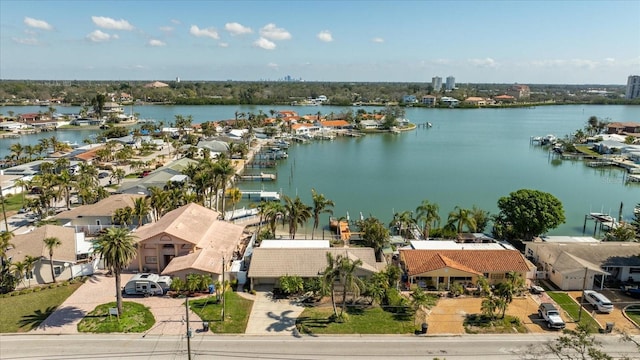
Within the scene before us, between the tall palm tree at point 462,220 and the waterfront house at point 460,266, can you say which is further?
the tall palm tree at point 462,220

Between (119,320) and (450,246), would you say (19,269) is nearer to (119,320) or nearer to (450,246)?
(119,320)

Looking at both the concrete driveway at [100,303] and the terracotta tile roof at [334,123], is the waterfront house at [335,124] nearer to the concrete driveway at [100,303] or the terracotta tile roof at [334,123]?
the terracotta tile roof at [334,123]

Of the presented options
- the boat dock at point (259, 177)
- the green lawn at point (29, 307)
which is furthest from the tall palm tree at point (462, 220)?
the boat dock at point (259, 177)

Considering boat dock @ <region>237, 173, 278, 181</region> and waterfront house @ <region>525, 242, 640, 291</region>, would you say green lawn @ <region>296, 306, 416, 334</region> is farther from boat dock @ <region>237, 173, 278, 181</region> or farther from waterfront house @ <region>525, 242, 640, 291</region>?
boat dock @ <region>237, 173, 278, 181</region>

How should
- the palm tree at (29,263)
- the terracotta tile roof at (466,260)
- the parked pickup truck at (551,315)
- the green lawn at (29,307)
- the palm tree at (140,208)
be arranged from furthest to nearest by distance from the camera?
the palm tree at (140,208)
the terracotta tile roof at (466,260)
the palm tree at (29,263)
the parked pickup truck at (551,315)
the green lawn at (29,307)

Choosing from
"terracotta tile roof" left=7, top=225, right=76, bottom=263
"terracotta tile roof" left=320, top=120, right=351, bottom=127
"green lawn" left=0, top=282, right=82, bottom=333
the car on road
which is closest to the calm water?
"terracotta tile roof" left=320, top=120, right=351, bottom=127
